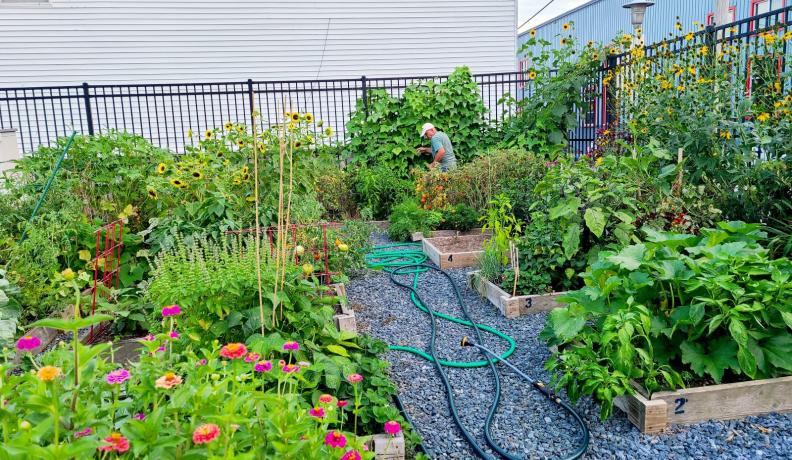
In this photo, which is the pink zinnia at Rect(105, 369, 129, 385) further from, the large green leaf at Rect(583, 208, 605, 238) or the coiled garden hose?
the large green leaf at Rect(583, 208, 605, 238)

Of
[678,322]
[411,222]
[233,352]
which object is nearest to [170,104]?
[411,222]

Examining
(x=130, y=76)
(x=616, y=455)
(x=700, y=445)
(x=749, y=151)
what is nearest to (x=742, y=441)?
(x=700, y=445)

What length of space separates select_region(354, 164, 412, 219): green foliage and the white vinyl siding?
5.55 m

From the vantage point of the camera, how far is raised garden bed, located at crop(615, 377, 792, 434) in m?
2.68

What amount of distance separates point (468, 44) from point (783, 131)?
10158 millimetres

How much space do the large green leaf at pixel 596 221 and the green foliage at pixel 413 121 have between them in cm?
588

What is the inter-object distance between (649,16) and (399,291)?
18.1 m

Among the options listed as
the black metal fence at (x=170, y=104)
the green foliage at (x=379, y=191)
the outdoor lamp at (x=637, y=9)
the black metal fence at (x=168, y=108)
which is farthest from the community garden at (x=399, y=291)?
the black metal fence at (x=168, y=108)

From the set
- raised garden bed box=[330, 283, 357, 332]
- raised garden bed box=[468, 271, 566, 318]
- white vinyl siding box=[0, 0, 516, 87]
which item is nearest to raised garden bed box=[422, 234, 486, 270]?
Answer: raised garden bed box=[468, 271, 566, 318]

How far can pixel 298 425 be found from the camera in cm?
156

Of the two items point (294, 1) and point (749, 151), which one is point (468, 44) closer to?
point (294, 1)

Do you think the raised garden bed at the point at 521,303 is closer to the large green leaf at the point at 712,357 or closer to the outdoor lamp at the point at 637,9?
the large green leaf at the point at 712,357

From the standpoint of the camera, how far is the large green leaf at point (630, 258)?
3.05 meters

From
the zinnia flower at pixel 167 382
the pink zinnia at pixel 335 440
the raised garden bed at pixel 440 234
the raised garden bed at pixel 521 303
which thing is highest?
the zinnia flower at pixel 167 382
